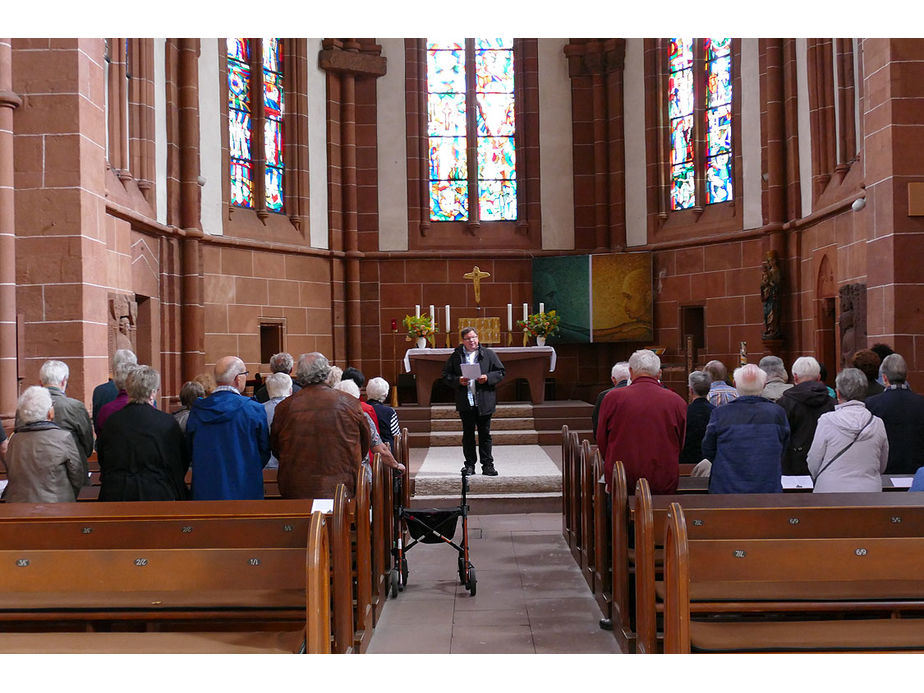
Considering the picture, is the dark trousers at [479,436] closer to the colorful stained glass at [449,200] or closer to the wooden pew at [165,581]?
the wooden pew at [165,581]

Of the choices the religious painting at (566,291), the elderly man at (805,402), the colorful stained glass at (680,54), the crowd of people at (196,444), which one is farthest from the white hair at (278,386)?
the colorful stained glass at (680,54)

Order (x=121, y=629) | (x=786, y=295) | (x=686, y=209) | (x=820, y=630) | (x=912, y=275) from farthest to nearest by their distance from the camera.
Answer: (x=686, y=209) → (x=786, y=295) → (x=912, y=275) → (x=121, y=629) → (x=820, y=630)

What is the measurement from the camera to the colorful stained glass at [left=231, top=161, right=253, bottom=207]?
14.6 metres

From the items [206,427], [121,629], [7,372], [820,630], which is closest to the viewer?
[820,630]

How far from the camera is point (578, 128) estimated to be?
16672 millimetres

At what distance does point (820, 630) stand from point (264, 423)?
2.94 m

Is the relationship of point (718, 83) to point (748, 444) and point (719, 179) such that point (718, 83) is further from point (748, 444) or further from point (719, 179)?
point (748, 444)

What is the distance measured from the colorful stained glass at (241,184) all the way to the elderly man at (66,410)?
9218 mm

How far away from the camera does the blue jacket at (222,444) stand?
5.01 meters

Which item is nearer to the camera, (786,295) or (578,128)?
(786,295)

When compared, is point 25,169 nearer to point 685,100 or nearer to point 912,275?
point 912,275

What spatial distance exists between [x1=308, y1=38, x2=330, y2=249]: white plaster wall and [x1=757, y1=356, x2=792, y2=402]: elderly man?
32.9 ft
